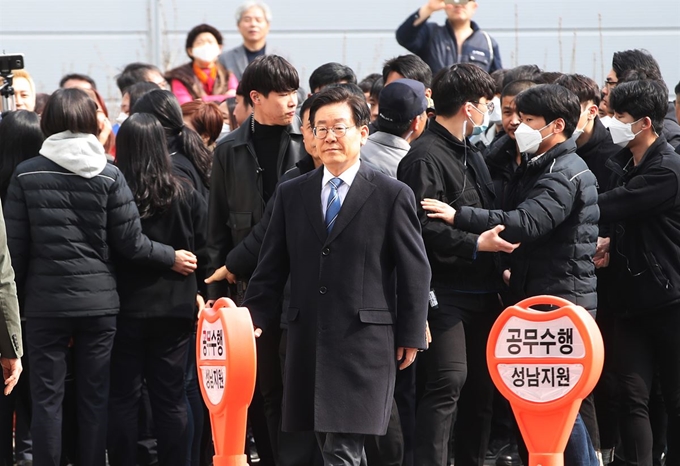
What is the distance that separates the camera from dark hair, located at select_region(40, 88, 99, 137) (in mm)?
6973

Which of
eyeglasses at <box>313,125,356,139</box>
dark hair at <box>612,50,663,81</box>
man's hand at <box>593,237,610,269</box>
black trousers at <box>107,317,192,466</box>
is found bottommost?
black trousers at <box>107,317,192,466</box>

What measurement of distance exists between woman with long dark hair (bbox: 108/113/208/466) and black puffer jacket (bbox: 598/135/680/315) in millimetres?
2374

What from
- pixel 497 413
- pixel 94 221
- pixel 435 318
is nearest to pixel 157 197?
pixel 94 221

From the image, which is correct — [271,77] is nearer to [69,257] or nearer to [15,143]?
[69,257]

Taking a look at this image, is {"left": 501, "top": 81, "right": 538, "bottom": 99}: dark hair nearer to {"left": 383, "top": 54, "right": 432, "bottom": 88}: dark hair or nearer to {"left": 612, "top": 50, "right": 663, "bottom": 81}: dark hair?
{"left": 383, "top": 54, "right": 432, "bottom": 88}: dark hair

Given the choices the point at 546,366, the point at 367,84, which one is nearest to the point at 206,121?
the point at 367,84

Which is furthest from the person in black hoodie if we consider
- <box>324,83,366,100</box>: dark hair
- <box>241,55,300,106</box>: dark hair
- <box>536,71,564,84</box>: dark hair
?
<box>241,55,300,106</box>: dark hair

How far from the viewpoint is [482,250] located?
638 centimetres

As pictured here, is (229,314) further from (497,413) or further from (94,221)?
(497,413)

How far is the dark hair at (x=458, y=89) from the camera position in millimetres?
6652

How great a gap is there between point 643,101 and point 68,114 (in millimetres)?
3097

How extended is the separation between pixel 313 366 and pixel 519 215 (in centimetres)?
130

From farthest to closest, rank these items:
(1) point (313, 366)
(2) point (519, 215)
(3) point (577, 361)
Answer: (2) point (519, 215)
(1) point (313, 366)
(3) point (577, 361)

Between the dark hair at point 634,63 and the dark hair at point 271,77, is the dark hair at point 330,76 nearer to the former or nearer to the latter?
the dark hair at point 271,77
